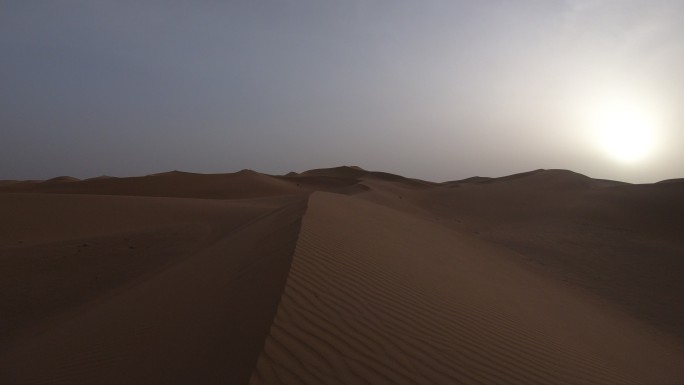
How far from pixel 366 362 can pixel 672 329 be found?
21.8ft

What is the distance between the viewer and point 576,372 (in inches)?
170

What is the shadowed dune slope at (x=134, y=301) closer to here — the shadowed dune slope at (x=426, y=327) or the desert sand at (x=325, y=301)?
the desert sand at (x=325, y=301)

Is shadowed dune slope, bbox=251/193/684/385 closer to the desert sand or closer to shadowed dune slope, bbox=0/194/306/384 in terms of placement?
the desert sand

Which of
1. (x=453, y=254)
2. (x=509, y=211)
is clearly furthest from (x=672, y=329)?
(x=509, y=211)

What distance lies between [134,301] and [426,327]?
3.71 meters

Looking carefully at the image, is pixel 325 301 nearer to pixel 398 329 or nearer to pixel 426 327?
pixel 398 329

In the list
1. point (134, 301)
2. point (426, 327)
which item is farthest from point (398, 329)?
point (134, 301)

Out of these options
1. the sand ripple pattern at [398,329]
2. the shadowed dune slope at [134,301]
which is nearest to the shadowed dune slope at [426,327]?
the sand ripple pattern at [398,329]

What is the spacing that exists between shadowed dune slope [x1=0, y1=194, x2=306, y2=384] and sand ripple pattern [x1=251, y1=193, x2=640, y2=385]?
0.81 feet

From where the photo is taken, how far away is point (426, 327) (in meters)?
4.30

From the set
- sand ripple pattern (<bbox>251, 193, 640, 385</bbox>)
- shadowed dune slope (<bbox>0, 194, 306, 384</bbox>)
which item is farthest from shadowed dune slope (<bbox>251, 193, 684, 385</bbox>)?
shadowed dune slope (<bbox>0, 194, 306, 384</bbox>)

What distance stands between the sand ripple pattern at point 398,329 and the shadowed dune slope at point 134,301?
246mm

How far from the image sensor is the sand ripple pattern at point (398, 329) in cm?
328

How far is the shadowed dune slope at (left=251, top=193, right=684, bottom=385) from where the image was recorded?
11.0 ft
